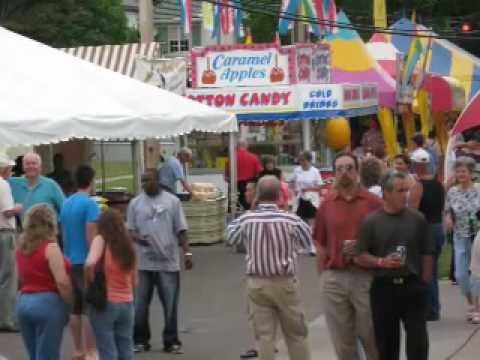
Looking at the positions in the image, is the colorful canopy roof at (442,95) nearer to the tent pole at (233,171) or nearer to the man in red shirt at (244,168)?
the man in red shirt at (244,168)

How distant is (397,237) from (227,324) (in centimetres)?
464

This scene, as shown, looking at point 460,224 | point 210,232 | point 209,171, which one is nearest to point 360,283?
point 460,224

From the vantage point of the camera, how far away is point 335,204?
8.62 metres

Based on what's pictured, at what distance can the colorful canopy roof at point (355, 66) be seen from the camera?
93.9 feet

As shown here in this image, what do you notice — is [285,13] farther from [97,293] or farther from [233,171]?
[97,293]

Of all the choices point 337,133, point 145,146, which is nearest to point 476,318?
point 145,146

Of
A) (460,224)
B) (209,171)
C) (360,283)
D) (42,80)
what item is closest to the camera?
(360,283)

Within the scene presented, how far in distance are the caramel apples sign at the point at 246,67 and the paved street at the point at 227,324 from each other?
18.5ft

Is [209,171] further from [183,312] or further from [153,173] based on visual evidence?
[153,173]

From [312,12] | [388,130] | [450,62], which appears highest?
[312,12]

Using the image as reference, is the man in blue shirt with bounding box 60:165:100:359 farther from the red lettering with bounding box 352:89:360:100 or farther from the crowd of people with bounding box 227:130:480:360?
the red lettering with bounding box 352:89:360:100

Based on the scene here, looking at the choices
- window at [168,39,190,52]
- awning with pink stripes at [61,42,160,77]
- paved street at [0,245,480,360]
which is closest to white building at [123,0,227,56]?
window at [168,39,190,52]

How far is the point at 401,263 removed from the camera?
8.03 meters

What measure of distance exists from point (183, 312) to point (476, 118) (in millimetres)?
4722
